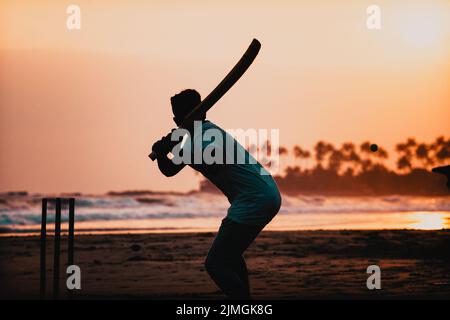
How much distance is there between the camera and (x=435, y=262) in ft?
49.2

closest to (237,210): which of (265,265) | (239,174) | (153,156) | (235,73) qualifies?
(239,174)

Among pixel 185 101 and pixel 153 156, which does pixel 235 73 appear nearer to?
pixel 185 101

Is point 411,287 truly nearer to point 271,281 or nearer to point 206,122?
point 271,281

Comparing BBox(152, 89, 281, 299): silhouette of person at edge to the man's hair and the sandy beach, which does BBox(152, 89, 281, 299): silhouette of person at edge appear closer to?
the man's hair

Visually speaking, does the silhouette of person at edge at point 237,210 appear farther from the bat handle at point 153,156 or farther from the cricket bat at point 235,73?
the cricket bat at point 235,73

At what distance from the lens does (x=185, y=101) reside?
24.9 feet

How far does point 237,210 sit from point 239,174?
0.92 ft

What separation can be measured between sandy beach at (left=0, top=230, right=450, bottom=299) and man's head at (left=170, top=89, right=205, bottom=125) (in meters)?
3.42

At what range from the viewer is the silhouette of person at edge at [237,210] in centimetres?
723

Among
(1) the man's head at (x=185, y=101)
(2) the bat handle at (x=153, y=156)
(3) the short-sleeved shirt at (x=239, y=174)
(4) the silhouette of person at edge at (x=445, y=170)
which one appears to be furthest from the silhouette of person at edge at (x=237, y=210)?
(4) the silhouette of person at edge at (x=445, y=170)

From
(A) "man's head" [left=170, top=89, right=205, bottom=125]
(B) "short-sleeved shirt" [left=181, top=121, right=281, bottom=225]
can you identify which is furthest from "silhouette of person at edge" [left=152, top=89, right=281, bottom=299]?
(A) "man's head" [left=170, top=89, right=205, bottom=125]

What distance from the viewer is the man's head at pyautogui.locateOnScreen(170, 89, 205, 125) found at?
757 cm
